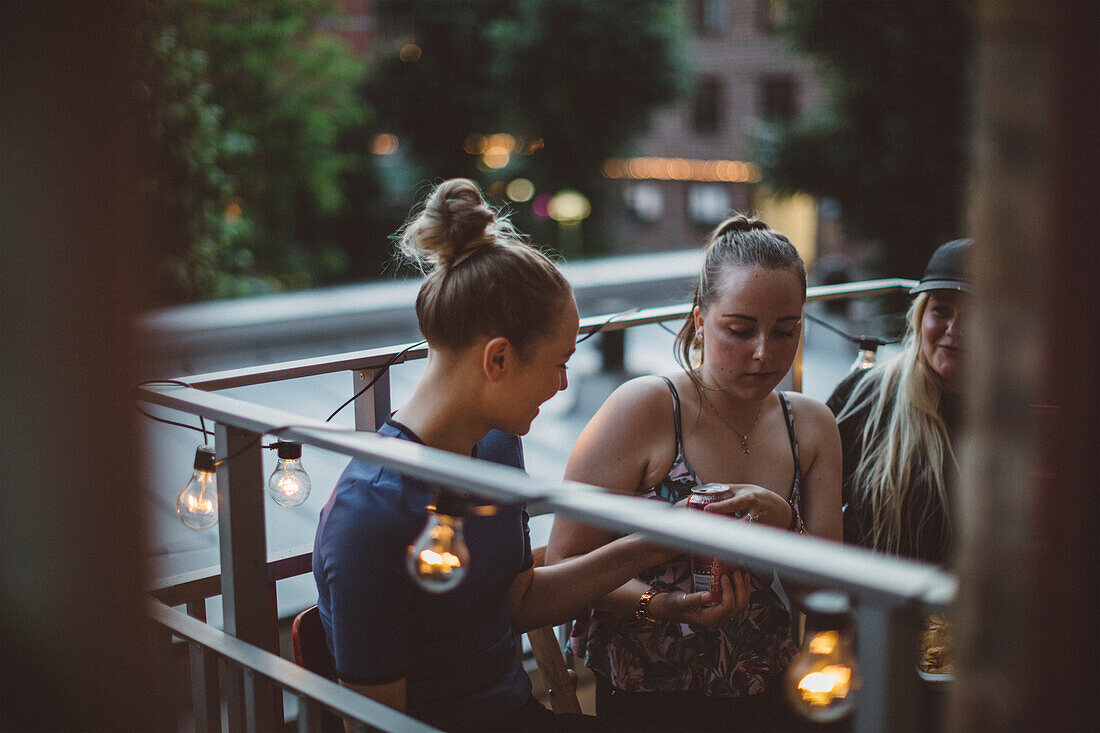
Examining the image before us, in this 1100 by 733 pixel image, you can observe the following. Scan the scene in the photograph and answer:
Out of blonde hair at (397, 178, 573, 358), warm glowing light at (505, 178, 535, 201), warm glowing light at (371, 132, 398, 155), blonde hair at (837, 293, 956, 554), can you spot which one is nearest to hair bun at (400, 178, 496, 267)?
blonde hair at (397, 178, 573, 358)

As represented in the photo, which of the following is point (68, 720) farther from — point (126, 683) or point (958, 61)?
point (958, 61)

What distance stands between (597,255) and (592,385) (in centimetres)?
1773

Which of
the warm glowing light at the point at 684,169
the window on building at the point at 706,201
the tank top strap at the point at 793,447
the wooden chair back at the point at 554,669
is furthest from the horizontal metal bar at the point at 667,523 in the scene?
the window on building at the point at 706,201

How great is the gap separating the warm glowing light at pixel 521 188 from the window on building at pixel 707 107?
8.65 meters

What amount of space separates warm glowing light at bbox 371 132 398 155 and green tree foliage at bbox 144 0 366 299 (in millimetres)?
855

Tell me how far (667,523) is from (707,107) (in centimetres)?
3083

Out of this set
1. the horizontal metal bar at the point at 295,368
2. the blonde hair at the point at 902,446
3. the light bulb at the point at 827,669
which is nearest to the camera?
the light bulb at the point at 827,669

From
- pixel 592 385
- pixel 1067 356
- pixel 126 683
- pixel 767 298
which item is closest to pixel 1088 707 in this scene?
pixel 1067 356

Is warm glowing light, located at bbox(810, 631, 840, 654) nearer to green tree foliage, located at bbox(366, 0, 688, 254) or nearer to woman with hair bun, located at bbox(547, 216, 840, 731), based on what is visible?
woman with hair bun, located at bbox(547, 216, 840, 731)

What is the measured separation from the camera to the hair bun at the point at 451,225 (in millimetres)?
1669

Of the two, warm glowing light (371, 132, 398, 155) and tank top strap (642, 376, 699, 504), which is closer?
tank top strap (642, 376, 699, 504)

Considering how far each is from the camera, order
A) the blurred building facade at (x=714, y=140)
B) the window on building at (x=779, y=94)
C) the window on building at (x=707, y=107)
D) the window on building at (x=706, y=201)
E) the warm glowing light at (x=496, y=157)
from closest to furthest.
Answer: the warm glowing light at (x=496, y=157)
the blurred building facade at (x=714, y=140)
the window on building at (x=779, y=94)
the window on building at (x=707, y=107)
the window on building at (x=706, y=201)

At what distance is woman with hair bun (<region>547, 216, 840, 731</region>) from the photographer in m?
1.99

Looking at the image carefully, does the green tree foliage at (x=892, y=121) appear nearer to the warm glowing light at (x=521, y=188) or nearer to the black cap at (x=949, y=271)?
the black cap at (x=949, y=271)
